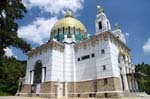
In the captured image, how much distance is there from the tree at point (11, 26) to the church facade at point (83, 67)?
1571 centimetres

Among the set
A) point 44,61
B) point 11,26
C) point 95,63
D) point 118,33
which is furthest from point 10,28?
point 118,33

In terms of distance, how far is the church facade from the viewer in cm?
2270

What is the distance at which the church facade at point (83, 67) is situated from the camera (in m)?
22.7

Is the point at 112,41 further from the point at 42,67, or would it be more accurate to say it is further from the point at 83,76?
the point at 42,67

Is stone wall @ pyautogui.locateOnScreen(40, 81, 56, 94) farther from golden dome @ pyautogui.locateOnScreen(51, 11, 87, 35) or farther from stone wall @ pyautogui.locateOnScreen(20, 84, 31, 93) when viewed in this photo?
golden dome @ pyautogui.locateOnScreen(51, 11, 87, 35)

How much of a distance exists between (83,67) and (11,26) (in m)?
18.6

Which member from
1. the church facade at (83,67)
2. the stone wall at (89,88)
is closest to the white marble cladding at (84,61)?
the church facade at (83,67)

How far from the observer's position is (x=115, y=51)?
2481 cm

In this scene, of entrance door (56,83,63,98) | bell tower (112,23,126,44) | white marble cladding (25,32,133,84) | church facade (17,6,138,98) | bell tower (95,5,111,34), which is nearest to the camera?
church facade (17,6,138,98)

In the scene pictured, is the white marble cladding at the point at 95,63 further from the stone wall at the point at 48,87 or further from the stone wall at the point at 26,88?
the stone wall at the point at 26,88

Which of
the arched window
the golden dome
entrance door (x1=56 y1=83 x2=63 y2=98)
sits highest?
the golden dome

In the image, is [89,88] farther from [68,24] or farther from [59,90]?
[68,24]

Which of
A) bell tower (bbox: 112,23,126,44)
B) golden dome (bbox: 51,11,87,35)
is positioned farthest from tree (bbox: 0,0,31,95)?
bell tower (bbox: 112,23,126,44)

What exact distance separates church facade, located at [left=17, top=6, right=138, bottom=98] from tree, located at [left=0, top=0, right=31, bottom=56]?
15.7 m
